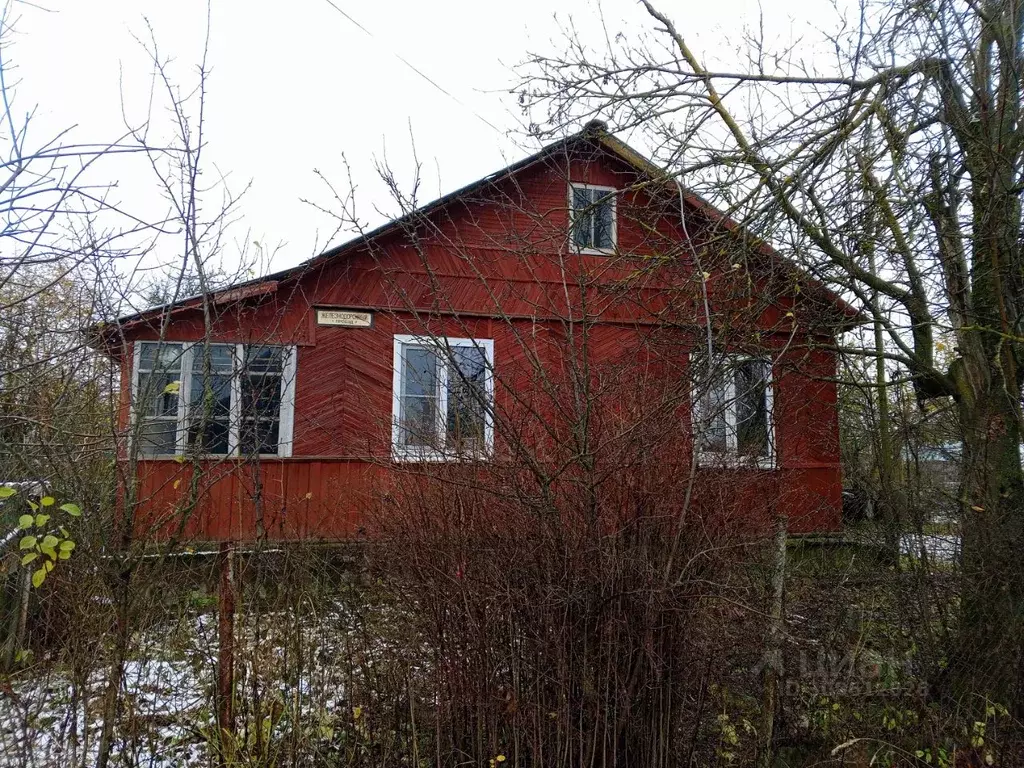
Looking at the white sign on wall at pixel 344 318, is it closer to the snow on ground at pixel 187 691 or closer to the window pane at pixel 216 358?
the window pane at pixel 216 358

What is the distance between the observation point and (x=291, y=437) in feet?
30.8

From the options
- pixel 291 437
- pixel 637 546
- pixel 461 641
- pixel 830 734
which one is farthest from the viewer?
pixel 291 437

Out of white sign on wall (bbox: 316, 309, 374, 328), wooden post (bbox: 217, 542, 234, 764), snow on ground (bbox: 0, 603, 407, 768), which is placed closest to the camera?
snow on ground (bbox: 0, 603, 407, 768)

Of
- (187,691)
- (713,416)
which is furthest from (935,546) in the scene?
(187,691)

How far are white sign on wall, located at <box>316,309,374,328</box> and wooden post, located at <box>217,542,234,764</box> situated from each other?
611 cm

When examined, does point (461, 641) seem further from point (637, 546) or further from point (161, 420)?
point (161, 420)

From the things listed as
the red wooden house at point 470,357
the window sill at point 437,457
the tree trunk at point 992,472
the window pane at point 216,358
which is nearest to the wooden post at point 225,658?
the red wooden house at point 470,357

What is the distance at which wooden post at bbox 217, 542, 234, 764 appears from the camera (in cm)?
369

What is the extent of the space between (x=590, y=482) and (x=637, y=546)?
1.71ft

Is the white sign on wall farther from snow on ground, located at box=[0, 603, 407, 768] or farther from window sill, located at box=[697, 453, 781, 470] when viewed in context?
window sill, located at box=[697, 453, 781, 470]

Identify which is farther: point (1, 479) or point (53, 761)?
point (1, 479)

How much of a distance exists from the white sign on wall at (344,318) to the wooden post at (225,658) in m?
6.11

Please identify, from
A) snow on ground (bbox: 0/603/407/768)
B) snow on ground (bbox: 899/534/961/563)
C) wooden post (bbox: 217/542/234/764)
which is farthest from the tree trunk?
wooden post (bbox: 217/542/234/764)

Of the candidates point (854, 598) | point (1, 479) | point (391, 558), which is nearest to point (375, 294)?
point (1, 479)
